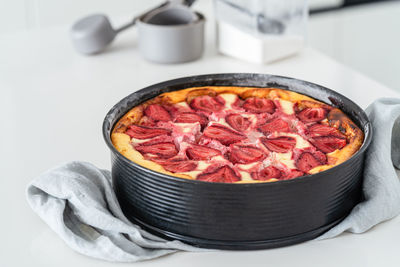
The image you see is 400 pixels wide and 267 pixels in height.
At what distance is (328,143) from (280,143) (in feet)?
0.30

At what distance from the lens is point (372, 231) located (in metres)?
1.11

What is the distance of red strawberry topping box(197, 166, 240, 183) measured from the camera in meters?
1.04

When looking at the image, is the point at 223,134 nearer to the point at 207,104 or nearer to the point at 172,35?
the point at 207,104

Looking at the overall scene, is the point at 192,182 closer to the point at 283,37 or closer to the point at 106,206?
the point at 106,206

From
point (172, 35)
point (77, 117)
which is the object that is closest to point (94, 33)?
point (172, 35)

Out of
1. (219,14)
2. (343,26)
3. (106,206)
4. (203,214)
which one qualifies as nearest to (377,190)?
(203,214)

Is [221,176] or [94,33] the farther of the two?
[94,33]

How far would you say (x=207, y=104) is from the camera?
4.43 ft

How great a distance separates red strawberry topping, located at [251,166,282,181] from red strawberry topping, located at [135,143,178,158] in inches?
6.5

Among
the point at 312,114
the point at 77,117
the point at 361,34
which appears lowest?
the point at 361,34

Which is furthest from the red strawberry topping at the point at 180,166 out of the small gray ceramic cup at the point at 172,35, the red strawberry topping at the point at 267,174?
the small gray ceramic cup at the point at 172,35

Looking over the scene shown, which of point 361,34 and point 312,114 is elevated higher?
point 312,114

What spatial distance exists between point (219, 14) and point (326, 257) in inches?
40.5

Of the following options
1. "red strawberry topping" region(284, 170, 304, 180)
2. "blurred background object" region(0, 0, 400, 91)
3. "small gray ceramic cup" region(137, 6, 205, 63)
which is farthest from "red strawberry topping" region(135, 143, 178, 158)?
"blurred background object" region(0, 0, 400, 91)
